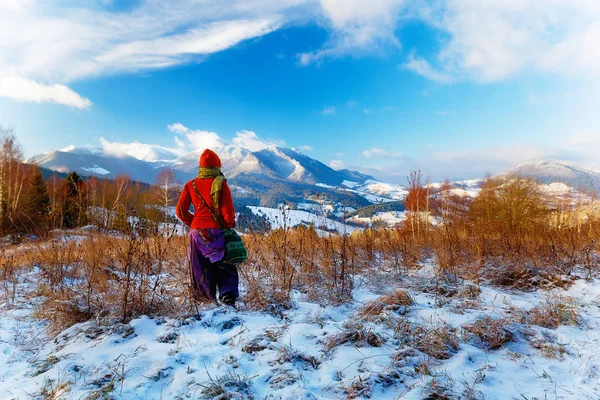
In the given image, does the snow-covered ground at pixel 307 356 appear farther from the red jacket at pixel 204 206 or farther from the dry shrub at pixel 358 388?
the red jacket at pixel 204 206

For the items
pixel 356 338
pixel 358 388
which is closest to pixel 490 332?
pixel 356 338

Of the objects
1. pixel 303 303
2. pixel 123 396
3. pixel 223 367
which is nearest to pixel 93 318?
pixel 123 396

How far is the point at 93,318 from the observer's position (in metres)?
2.91

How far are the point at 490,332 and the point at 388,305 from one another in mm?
964

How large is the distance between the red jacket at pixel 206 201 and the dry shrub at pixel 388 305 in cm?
196

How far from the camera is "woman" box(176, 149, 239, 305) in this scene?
3525mm

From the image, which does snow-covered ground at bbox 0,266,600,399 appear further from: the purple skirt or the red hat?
the red hat

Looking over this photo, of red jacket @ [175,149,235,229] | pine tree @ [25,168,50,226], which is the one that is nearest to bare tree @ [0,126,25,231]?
pine tree @ [25,168,50,226]

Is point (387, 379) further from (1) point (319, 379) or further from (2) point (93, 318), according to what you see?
(2) point (93, 318)

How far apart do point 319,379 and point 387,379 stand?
0.48 meters

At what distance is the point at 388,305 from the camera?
10.4 ft

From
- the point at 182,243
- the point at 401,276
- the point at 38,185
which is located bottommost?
the point at 401,276

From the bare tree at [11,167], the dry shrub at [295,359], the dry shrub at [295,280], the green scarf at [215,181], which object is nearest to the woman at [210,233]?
the green scarf at [215,181]

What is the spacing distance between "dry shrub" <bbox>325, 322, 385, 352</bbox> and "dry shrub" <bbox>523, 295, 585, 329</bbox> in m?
1.70
